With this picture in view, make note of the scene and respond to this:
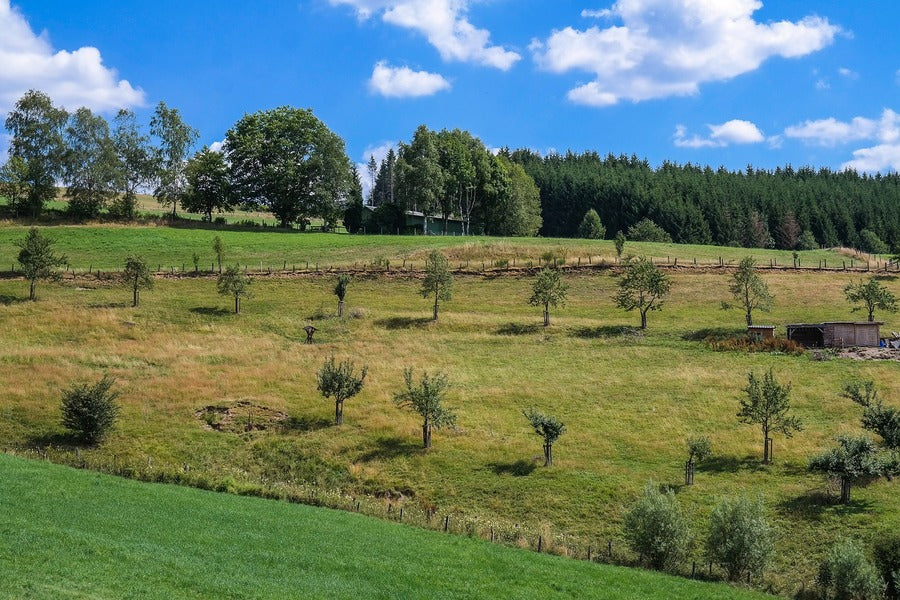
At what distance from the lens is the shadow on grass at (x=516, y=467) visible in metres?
39.2

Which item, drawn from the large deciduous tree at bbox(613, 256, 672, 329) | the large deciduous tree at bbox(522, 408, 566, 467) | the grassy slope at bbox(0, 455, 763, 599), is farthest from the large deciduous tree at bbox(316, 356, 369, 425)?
the large deciduous tree at bbox(613, 256, 672, 329)

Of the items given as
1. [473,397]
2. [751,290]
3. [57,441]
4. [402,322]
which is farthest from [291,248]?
[57,441]

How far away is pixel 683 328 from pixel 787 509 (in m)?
33.1

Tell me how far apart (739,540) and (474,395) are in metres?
23.5

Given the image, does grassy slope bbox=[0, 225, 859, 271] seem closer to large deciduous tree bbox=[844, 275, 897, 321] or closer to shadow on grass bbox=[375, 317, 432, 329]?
shadow on grass bbox=[375, 317, 432, 329]

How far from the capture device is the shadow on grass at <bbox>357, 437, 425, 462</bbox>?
41.2 meters

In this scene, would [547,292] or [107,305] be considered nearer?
[107,305]

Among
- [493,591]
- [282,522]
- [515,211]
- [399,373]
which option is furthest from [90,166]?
[493,591]

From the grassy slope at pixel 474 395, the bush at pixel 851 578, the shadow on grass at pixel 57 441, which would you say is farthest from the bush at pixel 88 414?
the bush at pixel 851 578

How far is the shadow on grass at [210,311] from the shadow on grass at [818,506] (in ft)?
167

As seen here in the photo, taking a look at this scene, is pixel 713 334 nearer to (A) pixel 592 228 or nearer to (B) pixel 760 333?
(B) pixel 760 333

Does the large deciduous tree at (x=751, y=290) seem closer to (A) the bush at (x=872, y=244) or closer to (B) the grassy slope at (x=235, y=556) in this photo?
(B) the grassy slope at (x=235, y=556)

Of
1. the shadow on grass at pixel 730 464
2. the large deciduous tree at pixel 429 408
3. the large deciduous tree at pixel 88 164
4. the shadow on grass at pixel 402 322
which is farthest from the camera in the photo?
the large deciduous tree at pixel 88 164

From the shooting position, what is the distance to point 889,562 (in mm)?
28047
